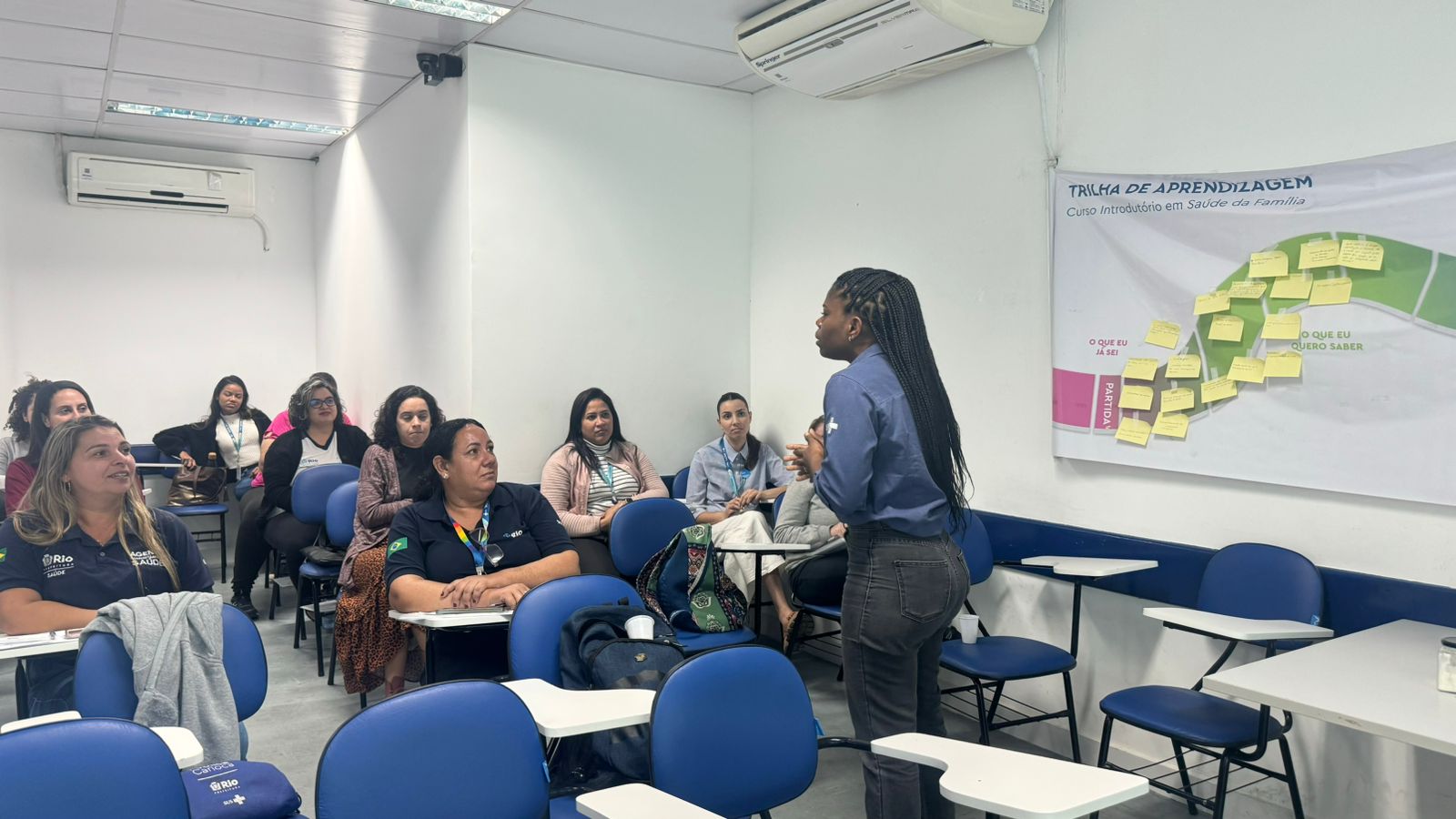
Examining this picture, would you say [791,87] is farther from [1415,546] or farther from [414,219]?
[1415,546]

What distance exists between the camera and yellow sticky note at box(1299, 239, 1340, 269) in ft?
9.57

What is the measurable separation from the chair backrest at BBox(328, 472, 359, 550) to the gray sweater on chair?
231 centimetres

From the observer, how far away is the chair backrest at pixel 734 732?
1.98m

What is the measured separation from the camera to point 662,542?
4.28 meters

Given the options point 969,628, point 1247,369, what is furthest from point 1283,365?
point 969,628

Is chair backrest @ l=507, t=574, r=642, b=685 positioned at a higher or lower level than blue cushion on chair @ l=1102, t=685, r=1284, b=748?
higher

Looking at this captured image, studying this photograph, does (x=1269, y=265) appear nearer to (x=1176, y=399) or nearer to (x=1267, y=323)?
(x=1267, y=323)

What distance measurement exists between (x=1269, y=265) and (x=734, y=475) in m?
2.60

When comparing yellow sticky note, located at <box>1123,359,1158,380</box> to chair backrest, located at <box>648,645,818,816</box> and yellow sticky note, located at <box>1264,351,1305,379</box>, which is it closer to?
yellow sticky note, located at <box>1264,351,1305,379</box>

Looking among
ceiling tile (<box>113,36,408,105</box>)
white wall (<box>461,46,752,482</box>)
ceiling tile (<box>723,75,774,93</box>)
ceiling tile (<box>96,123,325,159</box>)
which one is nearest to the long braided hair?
white wall (<box>461,46,752,482</box>)

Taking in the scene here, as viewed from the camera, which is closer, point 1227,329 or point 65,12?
point 1227,329

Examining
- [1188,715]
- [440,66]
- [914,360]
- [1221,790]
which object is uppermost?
[440,66]

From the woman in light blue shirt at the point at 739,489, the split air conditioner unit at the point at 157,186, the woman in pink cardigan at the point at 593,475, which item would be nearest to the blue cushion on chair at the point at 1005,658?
the woman in light blue shirt at the point at 739,489

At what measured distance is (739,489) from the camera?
495 cm
